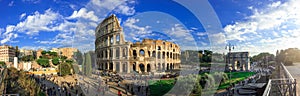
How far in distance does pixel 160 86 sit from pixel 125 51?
846 millimetres

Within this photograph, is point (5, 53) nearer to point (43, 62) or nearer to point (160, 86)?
point (43, 62)

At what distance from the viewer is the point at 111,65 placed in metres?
3.30

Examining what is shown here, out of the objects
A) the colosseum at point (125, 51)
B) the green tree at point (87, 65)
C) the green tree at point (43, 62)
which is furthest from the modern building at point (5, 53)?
the colosseum at point (125, 51)

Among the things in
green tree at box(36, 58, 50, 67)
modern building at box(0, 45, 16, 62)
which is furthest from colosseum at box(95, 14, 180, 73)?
green tree at box(36, 58, 50, 67)

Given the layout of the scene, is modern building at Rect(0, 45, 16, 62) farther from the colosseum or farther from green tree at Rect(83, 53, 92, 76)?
the colosseum

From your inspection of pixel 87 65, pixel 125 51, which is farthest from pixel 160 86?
pixel 87 65

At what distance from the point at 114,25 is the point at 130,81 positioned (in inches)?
32.0

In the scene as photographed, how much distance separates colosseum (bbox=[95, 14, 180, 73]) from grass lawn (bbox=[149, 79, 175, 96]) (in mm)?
182

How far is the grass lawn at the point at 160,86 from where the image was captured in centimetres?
344

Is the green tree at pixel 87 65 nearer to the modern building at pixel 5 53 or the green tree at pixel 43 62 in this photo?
the modern building at pixel 5 53

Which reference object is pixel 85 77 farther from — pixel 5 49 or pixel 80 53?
pixel 5 49

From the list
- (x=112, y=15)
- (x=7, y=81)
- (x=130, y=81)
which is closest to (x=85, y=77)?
(x=130, y=81)

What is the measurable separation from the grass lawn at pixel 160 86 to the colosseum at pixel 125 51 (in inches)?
7.2

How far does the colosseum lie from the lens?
3.21 m
